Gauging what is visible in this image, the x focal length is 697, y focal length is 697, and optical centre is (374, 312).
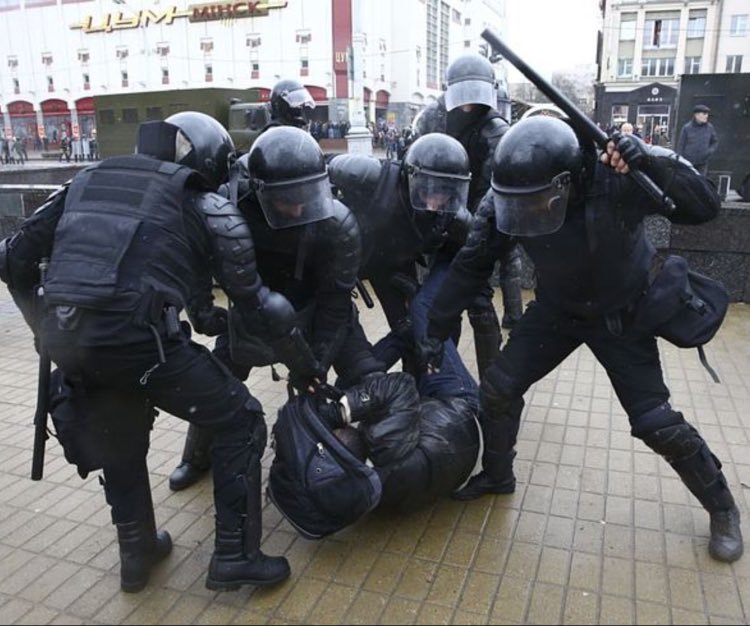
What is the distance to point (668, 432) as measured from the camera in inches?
110

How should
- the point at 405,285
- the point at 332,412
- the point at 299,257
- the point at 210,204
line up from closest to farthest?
the point at 210,204 → the point at 332,412 → the point at 299,257 → the point at 405,285

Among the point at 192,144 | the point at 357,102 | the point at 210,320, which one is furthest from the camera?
the point at 357,102

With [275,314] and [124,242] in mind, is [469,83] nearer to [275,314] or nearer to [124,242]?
[275,314]

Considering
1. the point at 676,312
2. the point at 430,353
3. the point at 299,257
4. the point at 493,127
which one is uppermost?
the point at 493,127

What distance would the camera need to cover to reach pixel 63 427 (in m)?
2.66

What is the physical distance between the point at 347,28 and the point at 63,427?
166ft

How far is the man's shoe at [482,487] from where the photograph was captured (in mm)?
3418

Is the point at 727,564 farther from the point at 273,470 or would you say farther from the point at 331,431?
the point at 273,470

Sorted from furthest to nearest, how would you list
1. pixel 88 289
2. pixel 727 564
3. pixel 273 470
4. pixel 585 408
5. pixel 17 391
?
pixel 17 391, pixel 585 408, pixel 273 470, pixel 727 564, pixel 88 289

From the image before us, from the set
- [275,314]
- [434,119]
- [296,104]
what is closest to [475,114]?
[434,119]

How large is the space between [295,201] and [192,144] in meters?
0.49

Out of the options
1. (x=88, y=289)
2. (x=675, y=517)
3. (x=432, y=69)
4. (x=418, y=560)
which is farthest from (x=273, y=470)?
(x=432, y=69)

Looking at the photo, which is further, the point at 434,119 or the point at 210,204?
the point at 434,119

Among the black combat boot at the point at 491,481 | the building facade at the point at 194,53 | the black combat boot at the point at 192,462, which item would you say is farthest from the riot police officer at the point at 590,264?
the building facade at the point at 194,53
